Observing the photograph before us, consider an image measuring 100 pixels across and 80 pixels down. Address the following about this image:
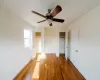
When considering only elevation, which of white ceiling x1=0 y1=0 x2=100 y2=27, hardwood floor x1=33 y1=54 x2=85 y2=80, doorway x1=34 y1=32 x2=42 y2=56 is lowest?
hardwood floor x1=33 y1=54 x2=85 y2=80

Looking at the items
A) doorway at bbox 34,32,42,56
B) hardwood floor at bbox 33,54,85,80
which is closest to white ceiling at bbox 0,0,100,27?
hardwood floor at bbox 33,54,85,80

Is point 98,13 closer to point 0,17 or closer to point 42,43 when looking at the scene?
point 0,17

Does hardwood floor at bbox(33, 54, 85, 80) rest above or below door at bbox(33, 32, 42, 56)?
below

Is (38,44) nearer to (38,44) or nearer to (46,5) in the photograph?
(38,44)

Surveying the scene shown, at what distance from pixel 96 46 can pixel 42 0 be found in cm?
191

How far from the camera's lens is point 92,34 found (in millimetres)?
2951

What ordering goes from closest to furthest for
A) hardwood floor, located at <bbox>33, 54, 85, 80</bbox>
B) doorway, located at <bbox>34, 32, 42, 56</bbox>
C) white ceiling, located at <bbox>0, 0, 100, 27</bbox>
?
white ceiling, located at <bbox>0, 0, 100, 27</bbox> < hardwood floor, located at <bbox>33, 54, 85, 80</bbox> < doorway, located at <bbox>34, 32, 42, 56</bbox>

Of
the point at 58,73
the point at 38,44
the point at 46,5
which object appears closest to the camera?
the point at 46,5

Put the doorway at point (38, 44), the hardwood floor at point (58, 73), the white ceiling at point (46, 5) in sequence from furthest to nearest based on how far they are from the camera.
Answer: the doorway at point (38, 44), the hardwood floor at point (58, 73), the white ceiling at point (46, 5)

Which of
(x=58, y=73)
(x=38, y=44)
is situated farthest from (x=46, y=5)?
(x=38, y=44)

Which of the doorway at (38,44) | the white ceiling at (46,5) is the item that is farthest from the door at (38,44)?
the white ceiling at (46,5)

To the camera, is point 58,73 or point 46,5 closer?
point 46,5

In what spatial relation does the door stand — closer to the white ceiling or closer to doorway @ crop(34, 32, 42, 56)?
doorway @ crop(34, 32, 42, 56)

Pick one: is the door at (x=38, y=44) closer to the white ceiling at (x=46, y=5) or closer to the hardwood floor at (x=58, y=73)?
the hardwood floor at (x=58, y=73)
